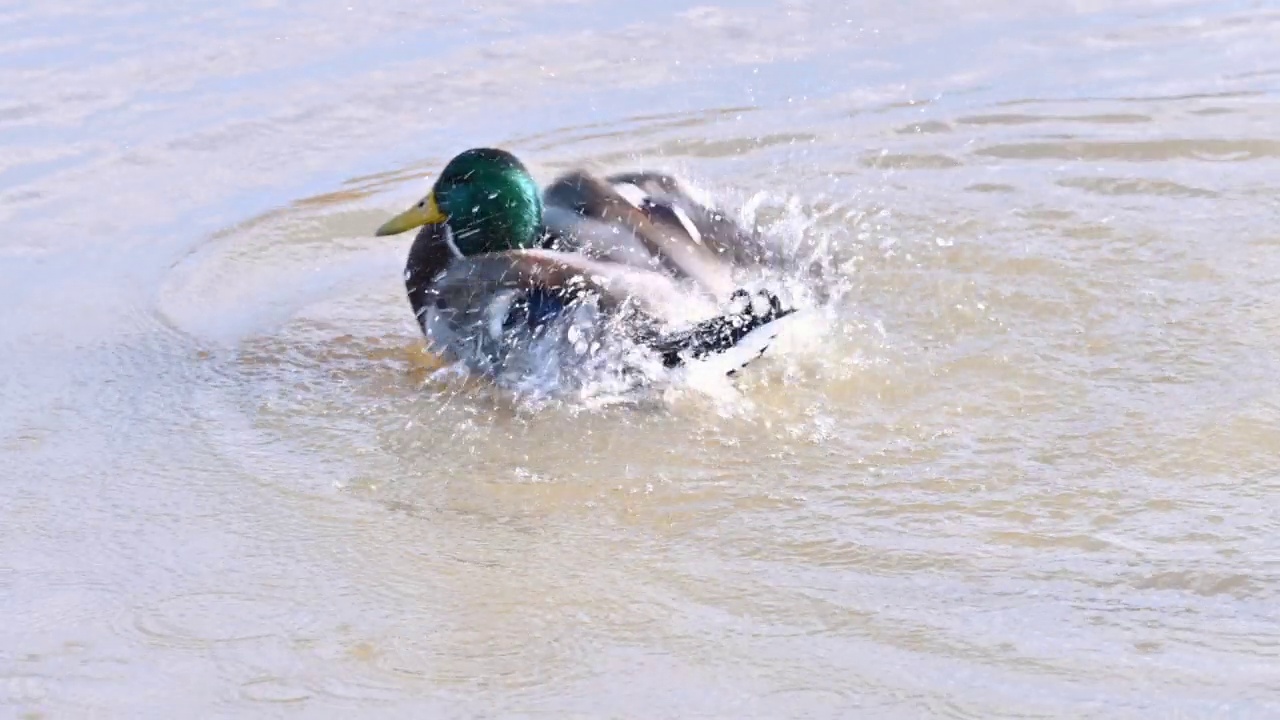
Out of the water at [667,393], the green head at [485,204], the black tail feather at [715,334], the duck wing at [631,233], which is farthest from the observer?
the green head at [485,204]

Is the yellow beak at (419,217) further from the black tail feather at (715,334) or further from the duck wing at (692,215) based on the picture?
the black tail feather at (715,334)

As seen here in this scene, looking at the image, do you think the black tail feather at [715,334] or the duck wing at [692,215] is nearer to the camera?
the black tail feather at [715,334]

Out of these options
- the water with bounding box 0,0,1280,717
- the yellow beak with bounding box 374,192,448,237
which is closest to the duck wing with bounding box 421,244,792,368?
the water with bounding box 0,0,1280,717

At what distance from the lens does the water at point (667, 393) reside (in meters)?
3.14

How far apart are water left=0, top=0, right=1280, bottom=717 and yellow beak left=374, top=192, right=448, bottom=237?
32 centimetres

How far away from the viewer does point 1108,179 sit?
564 cm

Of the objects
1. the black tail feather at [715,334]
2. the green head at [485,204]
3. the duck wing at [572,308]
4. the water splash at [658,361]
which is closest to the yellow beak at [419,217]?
the green head at [485,204]

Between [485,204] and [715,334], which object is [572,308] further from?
[485,204]

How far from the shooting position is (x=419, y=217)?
5.04 metres

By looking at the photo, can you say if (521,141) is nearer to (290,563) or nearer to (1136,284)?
(1136,284)

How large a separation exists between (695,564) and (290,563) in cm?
86

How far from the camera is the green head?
494cm

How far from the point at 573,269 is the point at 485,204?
1.68 ft

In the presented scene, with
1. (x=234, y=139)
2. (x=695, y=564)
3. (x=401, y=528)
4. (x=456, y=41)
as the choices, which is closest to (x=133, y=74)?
(x=234, y=139)
